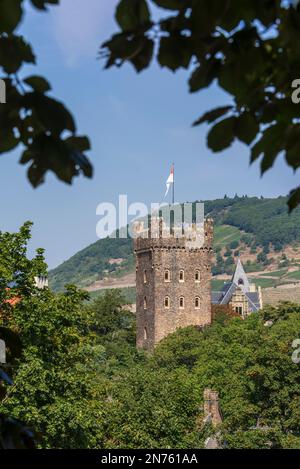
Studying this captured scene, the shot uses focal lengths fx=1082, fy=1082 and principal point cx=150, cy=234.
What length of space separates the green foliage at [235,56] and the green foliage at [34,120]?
10.9 inches

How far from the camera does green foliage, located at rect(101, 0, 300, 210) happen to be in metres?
3.69

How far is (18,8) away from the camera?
3.61 metres

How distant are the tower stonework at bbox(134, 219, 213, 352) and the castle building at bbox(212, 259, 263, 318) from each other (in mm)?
9795

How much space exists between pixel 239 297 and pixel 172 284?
61.9 feet

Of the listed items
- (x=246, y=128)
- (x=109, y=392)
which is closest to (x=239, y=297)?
(x=109, y=392)

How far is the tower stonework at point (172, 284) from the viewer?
8488 cm

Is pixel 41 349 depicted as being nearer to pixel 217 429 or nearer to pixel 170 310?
pixel 217 429

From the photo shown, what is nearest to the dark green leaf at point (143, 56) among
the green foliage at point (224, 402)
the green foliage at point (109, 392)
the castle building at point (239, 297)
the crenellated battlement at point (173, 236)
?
the green foliage at point (109, 392)

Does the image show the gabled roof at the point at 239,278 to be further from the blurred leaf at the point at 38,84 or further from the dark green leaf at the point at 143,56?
the blurred leaf at the point at 38,84

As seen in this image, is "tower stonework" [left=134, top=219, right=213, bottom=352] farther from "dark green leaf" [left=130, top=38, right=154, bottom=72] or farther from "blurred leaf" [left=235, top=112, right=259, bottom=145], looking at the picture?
"dark green leaf" [left=130, top=38, right=154, bottom=72]

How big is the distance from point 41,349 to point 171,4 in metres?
24.3

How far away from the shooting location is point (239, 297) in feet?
339
